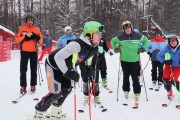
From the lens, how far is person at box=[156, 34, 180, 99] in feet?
20.6

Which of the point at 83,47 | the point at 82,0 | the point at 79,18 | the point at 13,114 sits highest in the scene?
the point at 82,0

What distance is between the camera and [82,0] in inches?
1828

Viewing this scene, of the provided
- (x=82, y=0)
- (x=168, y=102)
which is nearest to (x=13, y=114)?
(x=168, y=102)

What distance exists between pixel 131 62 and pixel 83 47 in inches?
98.7

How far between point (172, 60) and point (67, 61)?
10.1ft

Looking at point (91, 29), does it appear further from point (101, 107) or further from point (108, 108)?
point (108, 108)

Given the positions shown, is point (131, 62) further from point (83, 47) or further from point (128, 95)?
point (83, 47)

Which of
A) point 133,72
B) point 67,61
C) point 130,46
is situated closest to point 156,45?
point 130,46

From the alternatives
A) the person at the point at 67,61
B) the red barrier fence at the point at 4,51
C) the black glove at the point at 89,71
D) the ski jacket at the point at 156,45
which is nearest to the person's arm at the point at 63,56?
the person at the point at 67,61

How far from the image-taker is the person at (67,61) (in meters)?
4.01

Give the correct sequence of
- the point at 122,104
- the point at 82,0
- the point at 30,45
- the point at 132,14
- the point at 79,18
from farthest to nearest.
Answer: the point at 132,14 → the point at 82,0 → the point at 79,18 → the point at 30,45 → the point at 122,104

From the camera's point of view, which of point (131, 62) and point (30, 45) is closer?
point (131, 62)

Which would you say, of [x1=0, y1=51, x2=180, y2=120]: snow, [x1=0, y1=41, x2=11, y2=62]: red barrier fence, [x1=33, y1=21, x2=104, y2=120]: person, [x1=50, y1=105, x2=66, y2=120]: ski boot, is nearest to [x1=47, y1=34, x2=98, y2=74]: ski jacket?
[x1=33, y1=21, x2=104, y2=120]: person

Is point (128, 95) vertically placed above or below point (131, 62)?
below
